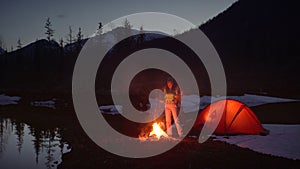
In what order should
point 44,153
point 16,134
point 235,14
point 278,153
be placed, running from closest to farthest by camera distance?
point 278,153, point 44,153, point 16,134, point 235,14

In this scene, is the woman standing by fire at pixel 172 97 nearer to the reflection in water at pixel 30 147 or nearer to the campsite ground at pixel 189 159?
the campsite ground at pixel 189 159

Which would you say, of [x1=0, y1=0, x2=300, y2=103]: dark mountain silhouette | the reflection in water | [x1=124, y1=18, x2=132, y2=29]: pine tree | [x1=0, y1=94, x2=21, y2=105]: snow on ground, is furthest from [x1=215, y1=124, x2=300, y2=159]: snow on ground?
[x1=124, y1=18, x2=132, y2=29]: pine tree

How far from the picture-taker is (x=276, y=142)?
1255 centimetres

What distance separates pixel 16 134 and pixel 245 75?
249 feet

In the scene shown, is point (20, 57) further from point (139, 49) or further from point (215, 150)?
point (215, 150)

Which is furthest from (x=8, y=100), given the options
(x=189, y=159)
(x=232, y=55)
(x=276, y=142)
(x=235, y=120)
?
(x=232, y=55)

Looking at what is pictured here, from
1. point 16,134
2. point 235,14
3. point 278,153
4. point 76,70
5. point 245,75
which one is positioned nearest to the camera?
point 278,153

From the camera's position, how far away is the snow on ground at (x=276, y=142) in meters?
11.1

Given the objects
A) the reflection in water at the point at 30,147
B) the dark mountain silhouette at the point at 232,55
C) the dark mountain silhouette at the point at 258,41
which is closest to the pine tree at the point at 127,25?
the dark mountain silhouette at the point at 232,55

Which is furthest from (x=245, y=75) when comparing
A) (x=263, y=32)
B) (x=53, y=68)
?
(x=53, y=68)

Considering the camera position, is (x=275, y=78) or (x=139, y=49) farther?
(x=139, y=49)

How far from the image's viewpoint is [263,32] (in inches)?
4200

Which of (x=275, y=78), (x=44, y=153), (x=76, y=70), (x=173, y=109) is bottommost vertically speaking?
(x=44, y=153)

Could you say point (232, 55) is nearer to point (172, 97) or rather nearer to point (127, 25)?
point (127, 25)
